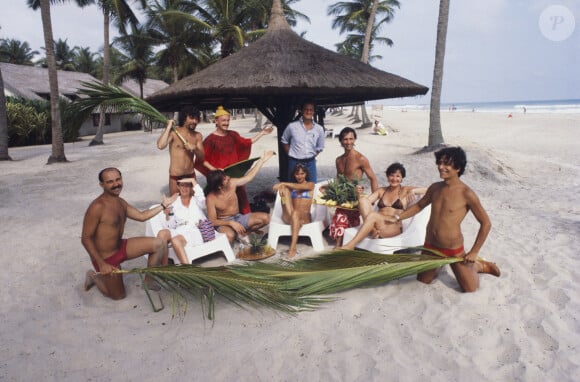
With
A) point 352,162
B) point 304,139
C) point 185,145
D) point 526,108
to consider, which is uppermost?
point 526,108

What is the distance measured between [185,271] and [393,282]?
6.49ft

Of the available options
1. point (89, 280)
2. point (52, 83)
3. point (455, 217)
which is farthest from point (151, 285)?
point (52, 83)

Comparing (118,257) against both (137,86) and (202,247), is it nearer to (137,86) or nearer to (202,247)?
(202,247)

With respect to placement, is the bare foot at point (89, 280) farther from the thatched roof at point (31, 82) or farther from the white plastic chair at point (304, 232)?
the thatched roof at point (31, 82)

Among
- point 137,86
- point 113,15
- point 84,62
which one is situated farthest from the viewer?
point 84,62

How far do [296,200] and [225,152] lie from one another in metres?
1.57

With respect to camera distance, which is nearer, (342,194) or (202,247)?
(202,247)

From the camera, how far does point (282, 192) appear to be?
4.27 meters

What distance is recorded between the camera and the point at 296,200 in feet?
14.5

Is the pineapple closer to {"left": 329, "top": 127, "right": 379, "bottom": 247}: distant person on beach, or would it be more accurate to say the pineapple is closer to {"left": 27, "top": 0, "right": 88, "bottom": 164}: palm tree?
{"left": 329, "top": 127, "right": 379, "bottom": 247}: distant person on beach

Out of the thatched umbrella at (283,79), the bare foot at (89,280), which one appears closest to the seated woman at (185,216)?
the bare foot at (89,280)

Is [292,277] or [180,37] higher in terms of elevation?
[180,37]

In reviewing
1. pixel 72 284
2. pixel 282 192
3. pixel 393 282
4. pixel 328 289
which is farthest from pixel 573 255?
pixel 72 284

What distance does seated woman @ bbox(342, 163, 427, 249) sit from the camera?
12.1ft
